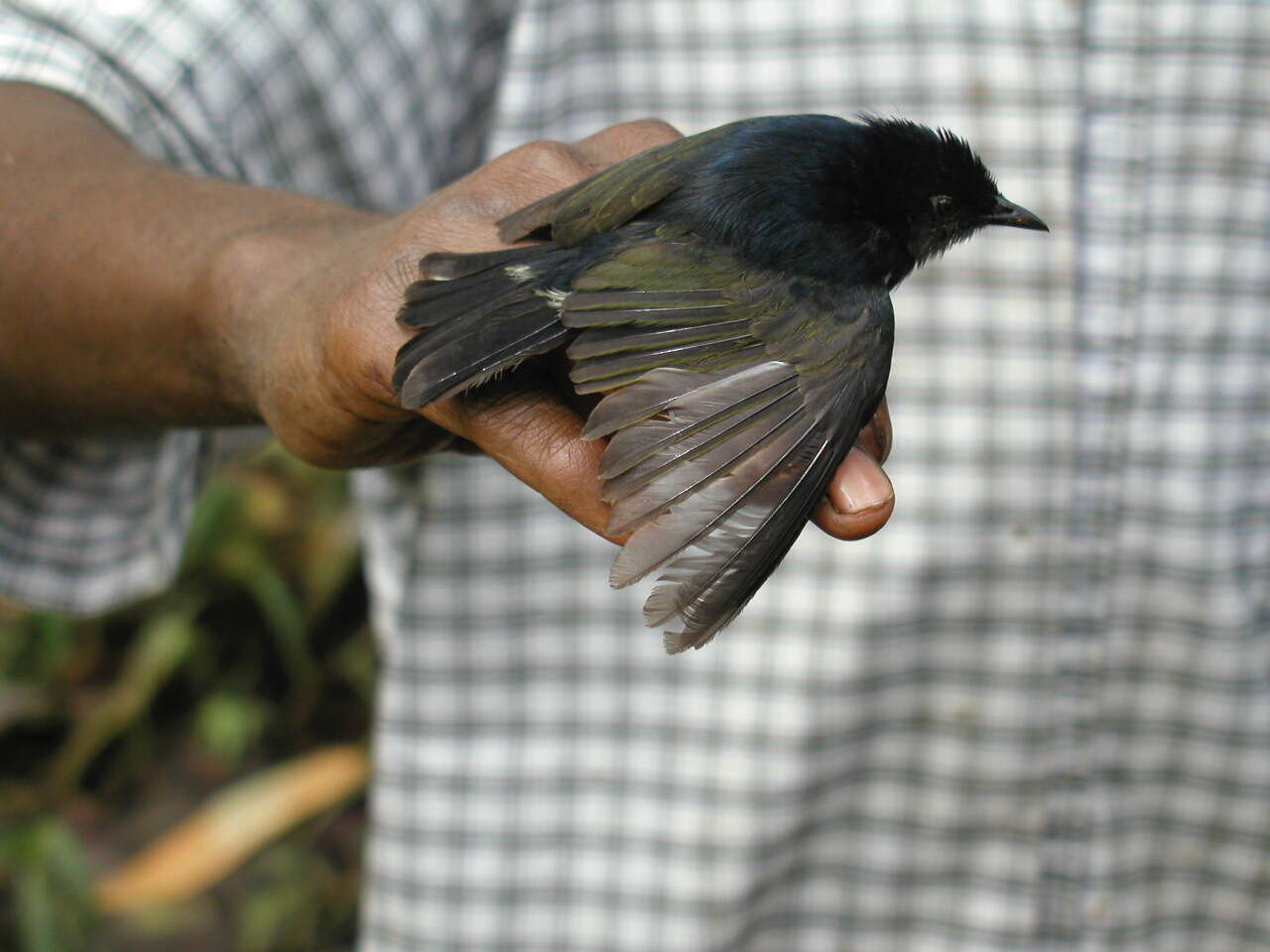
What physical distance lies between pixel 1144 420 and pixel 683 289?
106cm

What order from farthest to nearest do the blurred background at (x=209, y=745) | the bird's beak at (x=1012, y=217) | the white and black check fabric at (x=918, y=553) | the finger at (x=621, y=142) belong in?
1. the blurred background at (x=209, y=745)
2. the white and black check fabric at (x=918, y=553)
3. the bird's beak at (x=1012, y=217)
4. the finger at (x=621, y=142)

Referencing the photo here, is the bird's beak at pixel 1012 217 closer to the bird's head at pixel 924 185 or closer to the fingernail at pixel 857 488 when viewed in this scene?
the bird's head at pixel 924 185

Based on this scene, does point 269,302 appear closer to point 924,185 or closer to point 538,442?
point 538,442

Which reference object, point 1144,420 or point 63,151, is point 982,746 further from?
point 63,151

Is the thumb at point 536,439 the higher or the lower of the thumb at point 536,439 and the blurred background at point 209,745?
the higher

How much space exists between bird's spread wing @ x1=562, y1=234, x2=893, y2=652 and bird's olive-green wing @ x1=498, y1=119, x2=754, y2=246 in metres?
0.06

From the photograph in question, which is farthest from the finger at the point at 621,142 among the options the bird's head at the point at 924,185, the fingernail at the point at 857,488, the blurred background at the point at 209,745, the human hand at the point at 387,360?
the blurred background at the point at 209,745

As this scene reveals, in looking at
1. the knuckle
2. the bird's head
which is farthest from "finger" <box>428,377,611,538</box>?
the bird's head

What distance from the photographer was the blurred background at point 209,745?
3.97 m

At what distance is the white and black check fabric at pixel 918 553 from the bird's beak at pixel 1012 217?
1.13 ft

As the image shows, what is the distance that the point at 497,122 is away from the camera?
2.58 meters

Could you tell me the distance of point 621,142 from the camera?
199cm

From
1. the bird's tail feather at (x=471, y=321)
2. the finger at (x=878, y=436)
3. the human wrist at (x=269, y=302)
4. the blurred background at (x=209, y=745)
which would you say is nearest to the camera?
the bird's tail feather at (x=471, y=321)

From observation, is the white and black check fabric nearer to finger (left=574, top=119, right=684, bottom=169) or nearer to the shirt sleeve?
the shirt sleeve
